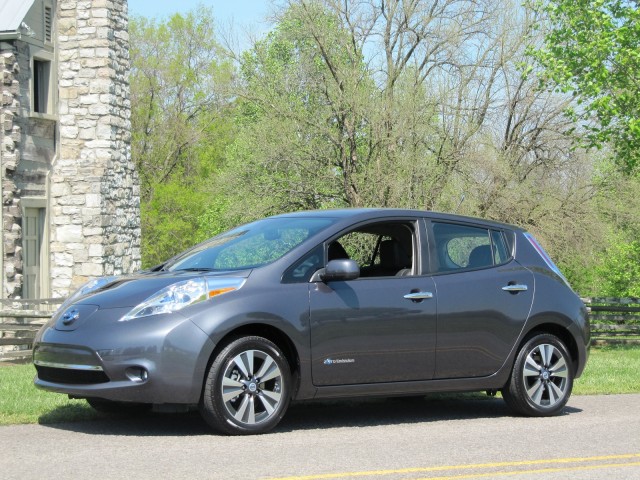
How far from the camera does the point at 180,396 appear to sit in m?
8.14

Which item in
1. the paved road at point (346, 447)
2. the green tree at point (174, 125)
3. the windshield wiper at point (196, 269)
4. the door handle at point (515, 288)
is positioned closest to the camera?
the paved road at point (346, 447)

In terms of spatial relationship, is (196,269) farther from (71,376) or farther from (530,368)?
(530,368)

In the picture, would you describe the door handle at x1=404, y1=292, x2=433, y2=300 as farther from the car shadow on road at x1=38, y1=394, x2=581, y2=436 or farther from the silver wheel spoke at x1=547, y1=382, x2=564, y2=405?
the silver wheel spoke at x1=547, y1=382, x2=564, y2=405

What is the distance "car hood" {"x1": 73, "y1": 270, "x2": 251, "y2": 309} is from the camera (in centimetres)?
835

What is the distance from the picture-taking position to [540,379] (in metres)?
9.93

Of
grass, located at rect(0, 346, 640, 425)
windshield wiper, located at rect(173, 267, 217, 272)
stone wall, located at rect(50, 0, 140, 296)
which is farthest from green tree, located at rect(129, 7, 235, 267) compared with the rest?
windshield wiper, located at rect(173, 267, 217, 272)

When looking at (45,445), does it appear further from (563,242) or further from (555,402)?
(563,242)

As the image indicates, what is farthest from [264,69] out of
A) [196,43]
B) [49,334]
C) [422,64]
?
[196,43]

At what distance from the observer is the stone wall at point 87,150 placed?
2416 centimetres

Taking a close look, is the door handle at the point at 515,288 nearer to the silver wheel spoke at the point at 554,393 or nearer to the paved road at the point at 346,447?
the silver wheel spoke at the point at 554,393

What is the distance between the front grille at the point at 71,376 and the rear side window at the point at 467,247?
10.1ft

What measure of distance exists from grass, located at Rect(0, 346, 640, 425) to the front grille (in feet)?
1.49

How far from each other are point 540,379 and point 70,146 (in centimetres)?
1655

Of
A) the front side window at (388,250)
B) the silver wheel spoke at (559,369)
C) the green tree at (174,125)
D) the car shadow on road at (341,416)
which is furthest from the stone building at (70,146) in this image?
the green tree at (174,125)
